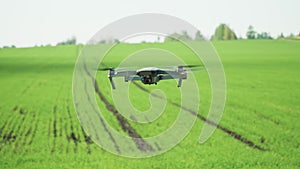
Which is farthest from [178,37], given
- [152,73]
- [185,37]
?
[152,73]

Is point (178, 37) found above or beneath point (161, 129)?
above

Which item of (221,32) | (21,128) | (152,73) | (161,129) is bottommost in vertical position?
(161,129)

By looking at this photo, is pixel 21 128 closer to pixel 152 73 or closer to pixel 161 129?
pixel 161 129

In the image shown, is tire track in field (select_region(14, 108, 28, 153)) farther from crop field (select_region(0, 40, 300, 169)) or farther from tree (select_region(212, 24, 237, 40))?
tree (select_region(212, 24, 237, 40))

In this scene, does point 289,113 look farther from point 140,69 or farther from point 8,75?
point 8,75

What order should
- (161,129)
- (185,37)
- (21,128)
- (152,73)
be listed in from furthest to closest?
(21,128), (161,129), (185,37), (152,73)

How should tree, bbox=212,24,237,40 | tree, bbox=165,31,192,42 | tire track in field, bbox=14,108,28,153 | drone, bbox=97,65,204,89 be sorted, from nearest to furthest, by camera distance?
1. drone, bbox=97,65,204,89
2. tree, bbox=165,31,192,42
3. tree, bbox=212,24,237,40
4. tire track in field, bbox=14,108,28,153

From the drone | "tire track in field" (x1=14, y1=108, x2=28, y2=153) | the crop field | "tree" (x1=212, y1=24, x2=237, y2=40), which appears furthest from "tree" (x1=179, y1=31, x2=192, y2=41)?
"tire track in field" (x1=14, y1=108, x2=28, y2=153)

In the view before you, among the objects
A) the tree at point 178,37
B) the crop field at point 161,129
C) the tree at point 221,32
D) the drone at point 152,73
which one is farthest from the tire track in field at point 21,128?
the drone at point 152,73
